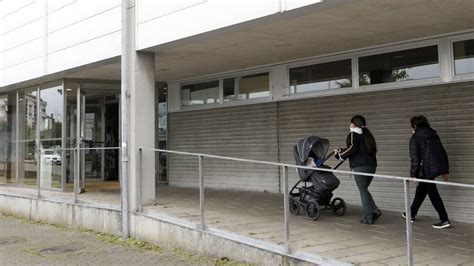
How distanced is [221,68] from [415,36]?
4.29m

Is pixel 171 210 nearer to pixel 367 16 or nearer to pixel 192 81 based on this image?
pixel 367 16

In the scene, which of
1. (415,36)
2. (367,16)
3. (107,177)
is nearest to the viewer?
(367,16)

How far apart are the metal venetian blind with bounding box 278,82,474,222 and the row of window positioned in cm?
24

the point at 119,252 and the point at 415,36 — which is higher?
the point at 415,36

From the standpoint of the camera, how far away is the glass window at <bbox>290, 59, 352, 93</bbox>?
921 centimetres

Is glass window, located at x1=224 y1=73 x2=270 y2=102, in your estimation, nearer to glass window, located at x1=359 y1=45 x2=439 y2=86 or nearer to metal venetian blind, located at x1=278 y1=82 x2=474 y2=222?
metal venetian blind, located at x1=278 y1=82 x2=474 y2=222

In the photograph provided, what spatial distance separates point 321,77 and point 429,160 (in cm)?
313

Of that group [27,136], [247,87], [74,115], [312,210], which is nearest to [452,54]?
[312,210]

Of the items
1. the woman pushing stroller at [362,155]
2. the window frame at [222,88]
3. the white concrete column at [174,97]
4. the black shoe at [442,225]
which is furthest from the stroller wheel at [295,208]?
the white concrete column at [174,97]

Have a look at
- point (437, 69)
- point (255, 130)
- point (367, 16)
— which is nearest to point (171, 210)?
point (255, 130)

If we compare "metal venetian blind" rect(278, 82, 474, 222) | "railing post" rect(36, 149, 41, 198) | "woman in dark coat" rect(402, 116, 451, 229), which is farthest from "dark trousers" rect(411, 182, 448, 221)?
"railing post" rect(36, 149, 41, 198)

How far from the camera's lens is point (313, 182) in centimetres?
744

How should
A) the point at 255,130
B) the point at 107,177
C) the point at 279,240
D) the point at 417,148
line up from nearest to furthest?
the point at 279,240
the point at 417,148
the point at 255,130
the point at 107,177

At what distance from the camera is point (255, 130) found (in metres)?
10.9
